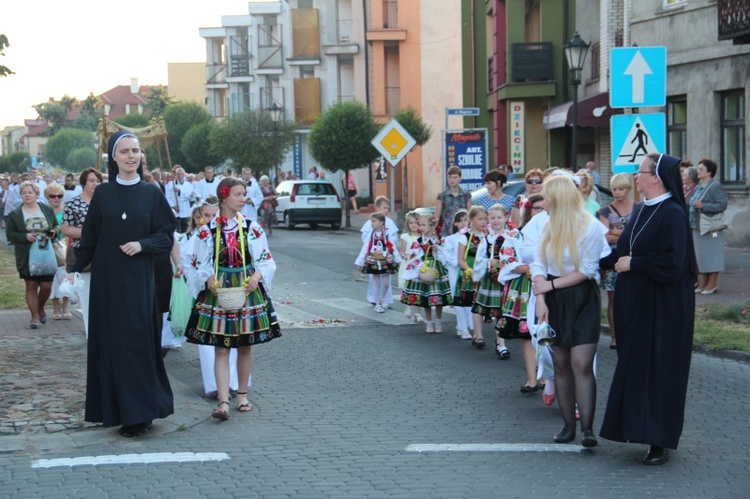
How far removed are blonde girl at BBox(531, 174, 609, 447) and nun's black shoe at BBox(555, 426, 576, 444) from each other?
5.0 inches

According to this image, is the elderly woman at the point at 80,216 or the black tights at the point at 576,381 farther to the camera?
the elderly woman at the point at 80,216

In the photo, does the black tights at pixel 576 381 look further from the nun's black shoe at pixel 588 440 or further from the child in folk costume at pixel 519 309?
the child in folk costume at pixel 519 309

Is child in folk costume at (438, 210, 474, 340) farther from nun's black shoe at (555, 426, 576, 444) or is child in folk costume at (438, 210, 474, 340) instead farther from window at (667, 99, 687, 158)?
window at (667, 99, 687, 158)

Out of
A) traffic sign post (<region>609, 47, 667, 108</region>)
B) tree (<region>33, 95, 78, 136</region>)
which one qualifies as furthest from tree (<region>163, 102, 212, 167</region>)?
tree (<region>33, 95, 78, 136</region>)

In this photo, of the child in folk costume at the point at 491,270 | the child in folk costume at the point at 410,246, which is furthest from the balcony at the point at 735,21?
the child in folk costume at the point at 491,270

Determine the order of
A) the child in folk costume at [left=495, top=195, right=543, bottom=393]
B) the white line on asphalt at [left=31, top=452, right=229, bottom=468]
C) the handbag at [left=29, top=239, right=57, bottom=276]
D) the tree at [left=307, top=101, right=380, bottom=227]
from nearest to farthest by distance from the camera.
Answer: the white line on asphalt at [left=31, top=452, right=229, bottom=468] < the child in folk costume at [left=495, top=195, right=543, bottom=393] < the handbag at [left=29, top=239, right=57, bottom=276] < the tree at [left=307, top=101, right=380, bottom=227]

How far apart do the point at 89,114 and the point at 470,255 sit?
13899cm

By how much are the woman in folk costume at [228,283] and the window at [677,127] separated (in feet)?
59.5

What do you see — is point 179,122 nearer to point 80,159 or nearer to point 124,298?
point 80,159

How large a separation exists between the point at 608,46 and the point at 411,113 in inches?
673

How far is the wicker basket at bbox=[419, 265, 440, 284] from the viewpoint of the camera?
13062 mm

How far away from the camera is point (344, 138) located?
134ft

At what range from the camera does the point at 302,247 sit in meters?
26.8

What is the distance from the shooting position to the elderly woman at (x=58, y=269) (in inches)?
534
